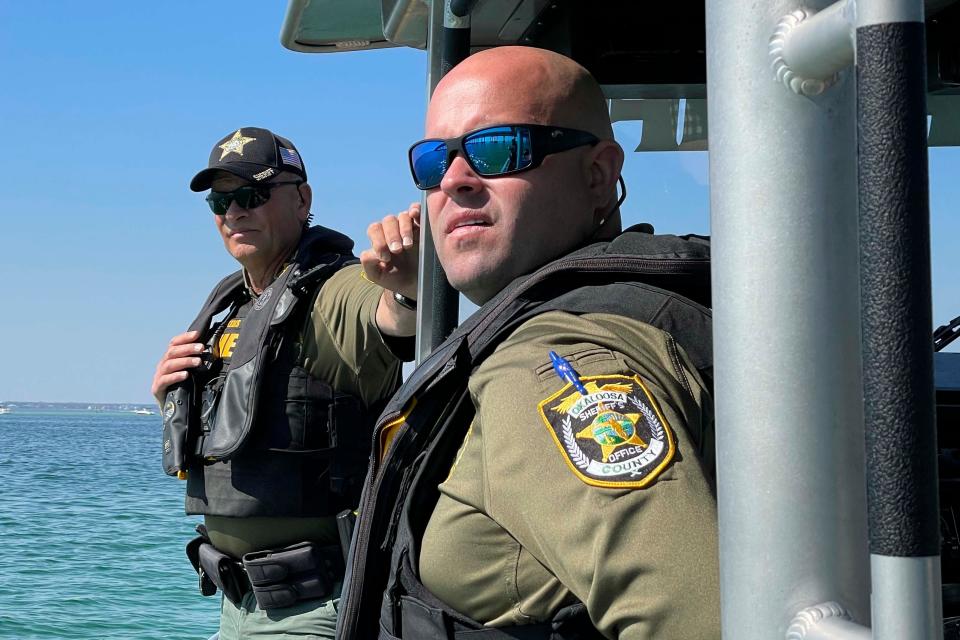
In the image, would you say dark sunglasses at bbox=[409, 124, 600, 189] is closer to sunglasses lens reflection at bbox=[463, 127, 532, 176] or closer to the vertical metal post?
sunglasses lens reflection at bbox=[463, 127, 532, 176]

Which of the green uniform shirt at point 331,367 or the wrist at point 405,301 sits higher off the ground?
the wrist at point 405,301

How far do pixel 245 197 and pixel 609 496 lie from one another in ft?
9.09

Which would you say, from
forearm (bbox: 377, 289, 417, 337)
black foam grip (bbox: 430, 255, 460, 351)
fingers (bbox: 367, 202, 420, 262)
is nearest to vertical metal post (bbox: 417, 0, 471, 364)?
black foam grip (bbox: 430, 255, 460, 351)

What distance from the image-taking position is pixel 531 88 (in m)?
1.62

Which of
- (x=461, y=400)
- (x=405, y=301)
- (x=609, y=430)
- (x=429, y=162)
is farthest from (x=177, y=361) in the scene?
(x=609, y=430)

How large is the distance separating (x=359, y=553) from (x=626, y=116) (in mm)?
1249

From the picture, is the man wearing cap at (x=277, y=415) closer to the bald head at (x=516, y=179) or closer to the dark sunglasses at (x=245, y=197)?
the dark sunglasses at (x=245, y=197)

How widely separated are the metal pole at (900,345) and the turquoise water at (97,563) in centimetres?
1283

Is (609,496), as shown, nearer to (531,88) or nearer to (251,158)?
(531,88)

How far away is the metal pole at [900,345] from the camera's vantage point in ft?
1.68

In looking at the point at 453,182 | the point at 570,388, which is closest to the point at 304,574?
the point at 453,182

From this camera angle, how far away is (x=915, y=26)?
20.8 inches

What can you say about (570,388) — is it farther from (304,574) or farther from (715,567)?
(304,574)

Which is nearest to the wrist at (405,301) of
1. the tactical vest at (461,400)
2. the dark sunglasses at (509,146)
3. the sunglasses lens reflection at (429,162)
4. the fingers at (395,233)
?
the fingers at (395,233)
